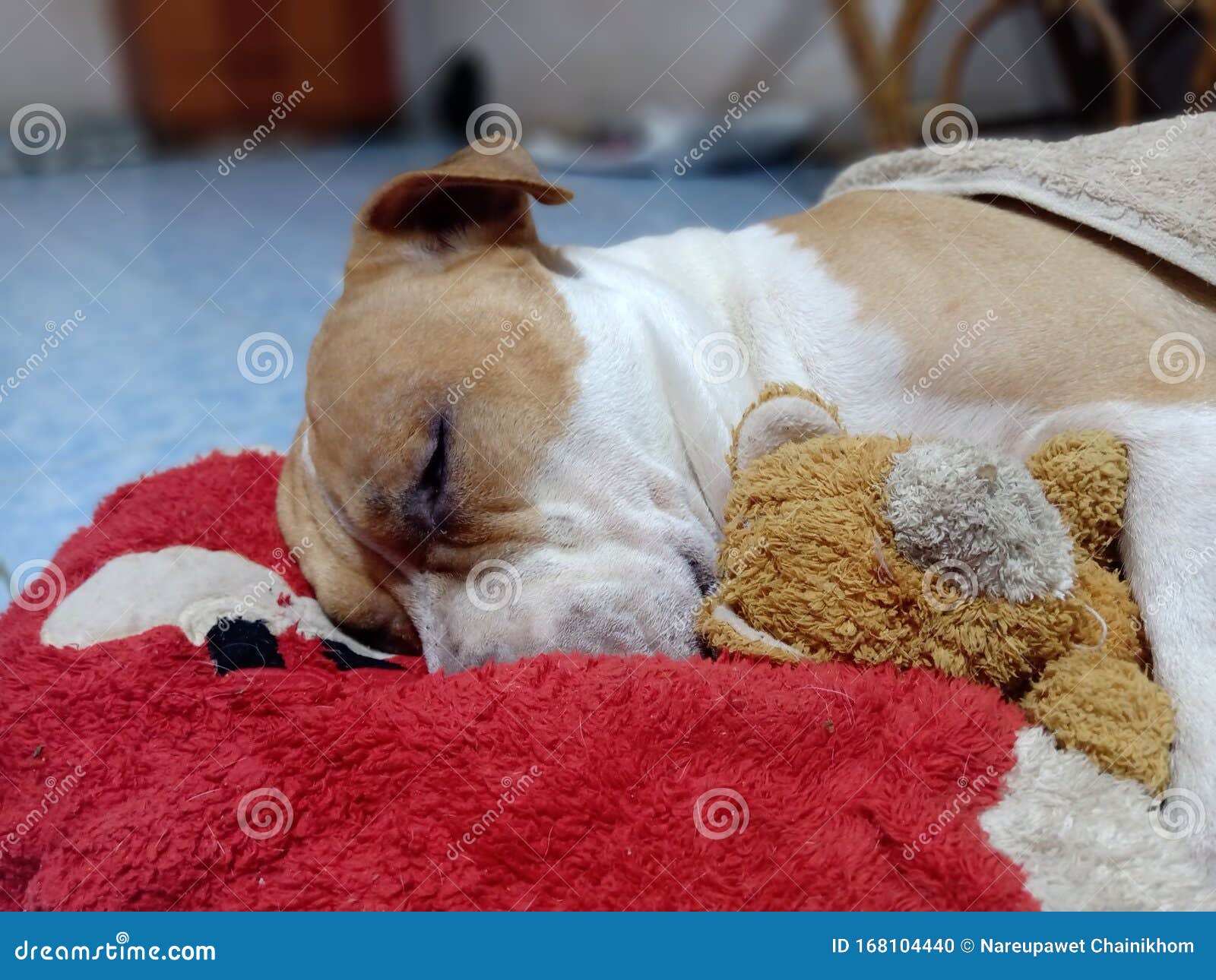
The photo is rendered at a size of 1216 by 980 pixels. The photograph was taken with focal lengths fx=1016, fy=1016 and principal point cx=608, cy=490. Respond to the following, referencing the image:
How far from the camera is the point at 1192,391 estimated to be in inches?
68.1

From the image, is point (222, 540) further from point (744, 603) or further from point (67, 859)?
point (744, 603)

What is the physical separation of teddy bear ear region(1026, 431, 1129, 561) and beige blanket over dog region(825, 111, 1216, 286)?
0.51 meters

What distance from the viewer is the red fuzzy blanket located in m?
1.28

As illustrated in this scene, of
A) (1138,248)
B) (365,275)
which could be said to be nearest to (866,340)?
(1138,248)

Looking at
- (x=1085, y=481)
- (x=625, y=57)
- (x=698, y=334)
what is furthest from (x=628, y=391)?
(x=625, y=57)

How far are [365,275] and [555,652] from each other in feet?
3.21

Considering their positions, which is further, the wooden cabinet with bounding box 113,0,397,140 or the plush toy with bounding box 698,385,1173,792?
the wooden cabinet with bounding box 113,0,397,140

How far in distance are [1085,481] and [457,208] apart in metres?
1.31

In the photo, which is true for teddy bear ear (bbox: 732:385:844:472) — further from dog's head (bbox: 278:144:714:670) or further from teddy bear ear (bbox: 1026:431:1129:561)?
teddy bear ear (bbox: 1026:431:1129:561)

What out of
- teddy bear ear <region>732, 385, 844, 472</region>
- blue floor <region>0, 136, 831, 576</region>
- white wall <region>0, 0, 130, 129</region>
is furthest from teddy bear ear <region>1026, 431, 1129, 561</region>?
white wall <region>0, 0, 130, 129</region>

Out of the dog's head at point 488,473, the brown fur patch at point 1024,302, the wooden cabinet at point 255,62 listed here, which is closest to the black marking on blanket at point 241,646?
the dog's head at point 488,473

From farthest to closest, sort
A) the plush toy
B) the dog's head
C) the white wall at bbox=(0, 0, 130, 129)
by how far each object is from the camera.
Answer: the white wall at bbox=(0, 0, 130, 129) → the dog's head → the plush toy

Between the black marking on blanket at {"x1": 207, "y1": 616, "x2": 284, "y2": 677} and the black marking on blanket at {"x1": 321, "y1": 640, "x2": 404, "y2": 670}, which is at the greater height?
the black marking on blanket at {"x1": 207, "y1": 616, "x2": 284, "y2": 677}

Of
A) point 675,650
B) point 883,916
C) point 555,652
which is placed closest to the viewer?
point 883,916
